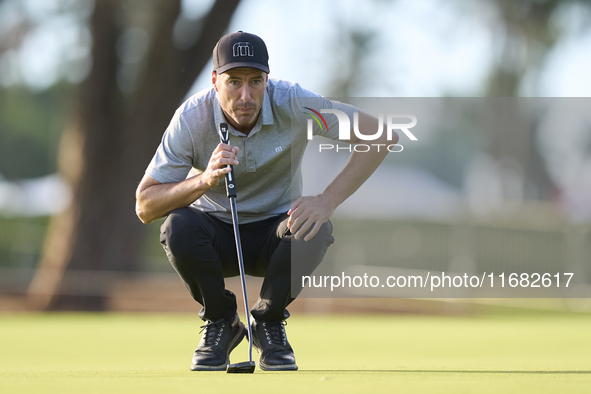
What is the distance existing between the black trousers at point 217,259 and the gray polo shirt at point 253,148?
165 mm

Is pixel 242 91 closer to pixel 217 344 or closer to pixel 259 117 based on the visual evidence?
pixel 259 117

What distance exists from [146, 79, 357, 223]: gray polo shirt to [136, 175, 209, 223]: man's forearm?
0.06 meters

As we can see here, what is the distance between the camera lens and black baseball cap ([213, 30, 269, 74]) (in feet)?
11.3

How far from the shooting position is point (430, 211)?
1385 cm

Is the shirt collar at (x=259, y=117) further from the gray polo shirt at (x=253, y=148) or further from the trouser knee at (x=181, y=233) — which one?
the trouser knee at (x=181, y=233)

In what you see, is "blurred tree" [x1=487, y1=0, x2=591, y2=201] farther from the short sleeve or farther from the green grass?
the short sleeve

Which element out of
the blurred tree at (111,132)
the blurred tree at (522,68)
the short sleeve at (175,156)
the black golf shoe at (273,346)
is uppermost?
the blurred tree at (522,68)

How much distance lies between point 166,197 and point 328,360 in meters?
1.23

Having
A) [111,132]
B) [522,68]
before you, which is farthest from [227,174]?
[522,68]

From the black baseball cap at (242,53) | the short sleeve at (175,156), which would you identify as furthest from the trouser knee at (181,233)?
the black baseball cap at (242,53)

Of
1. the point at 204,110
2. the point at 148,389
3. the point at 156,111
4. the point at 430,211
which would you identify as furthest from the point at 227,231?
the point at 430,211

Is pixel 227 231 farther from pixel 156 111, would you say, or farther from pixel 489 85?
pixel 489 85

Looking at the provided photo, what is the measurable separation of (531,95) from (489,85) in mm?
3699

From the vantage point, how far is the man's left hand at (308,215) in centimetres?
358
